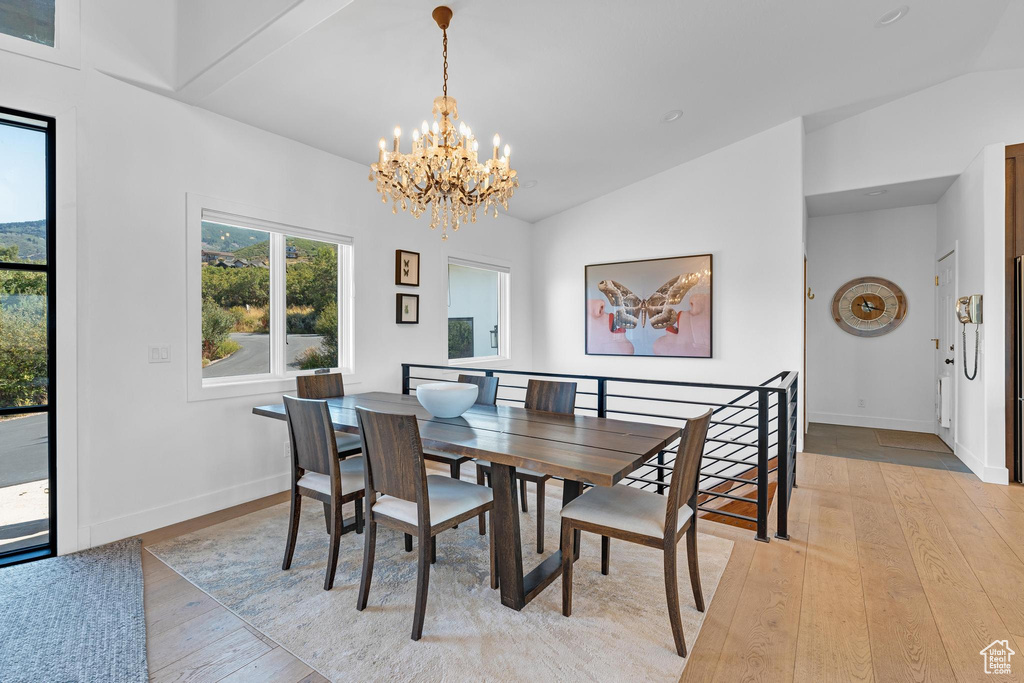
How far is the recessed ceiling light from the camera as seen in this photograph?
308 cm

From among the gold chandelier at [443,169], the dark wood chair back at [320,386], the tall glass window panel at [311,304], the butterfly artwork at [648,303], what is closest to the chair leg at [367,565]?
the gold chandelier at [443,169]

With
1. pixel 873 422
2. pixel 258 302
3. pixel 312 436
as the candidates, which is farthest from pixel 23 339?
pixel 873 422

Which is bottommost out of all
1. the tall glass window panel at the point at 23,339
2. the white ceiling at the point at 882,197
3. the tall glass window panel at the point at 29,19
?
the tall glass window panel at the point at 23,339

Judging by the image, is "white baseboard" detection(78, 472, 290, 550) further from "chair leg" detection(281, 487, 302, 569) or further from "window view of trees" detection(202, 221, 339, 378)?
"chair leg" detection(281, 487, 302, 569)

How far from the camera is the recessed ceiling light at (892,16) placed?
10.1 ft

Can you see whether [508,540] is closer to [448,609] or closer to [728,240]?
[448,609]

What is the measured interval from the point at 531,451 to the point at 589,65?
8.80ft

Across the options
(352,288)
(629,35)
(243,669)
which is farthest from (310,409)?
(629,35)

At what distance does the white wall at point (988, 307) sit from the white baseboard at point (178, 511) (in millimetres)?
5418

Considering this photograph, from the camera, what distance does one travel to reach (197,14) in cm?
269

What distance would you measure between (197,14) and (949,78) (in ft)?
19.2

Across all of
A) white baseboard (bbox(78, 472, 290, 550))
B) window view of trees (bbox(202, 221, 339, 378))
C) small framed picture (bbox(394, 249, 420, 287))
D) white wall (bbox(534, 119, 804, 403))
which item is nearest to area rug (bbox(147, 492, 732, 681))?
white baseboard (bbox(78, 472, 290, 550))

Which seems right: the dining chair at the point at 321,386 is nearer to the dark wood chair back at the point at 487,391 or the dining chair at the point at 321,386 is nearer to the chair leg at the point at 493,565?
the dark wood chair back at the point at 487,391

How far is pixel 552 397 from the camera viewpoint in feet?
9.68
